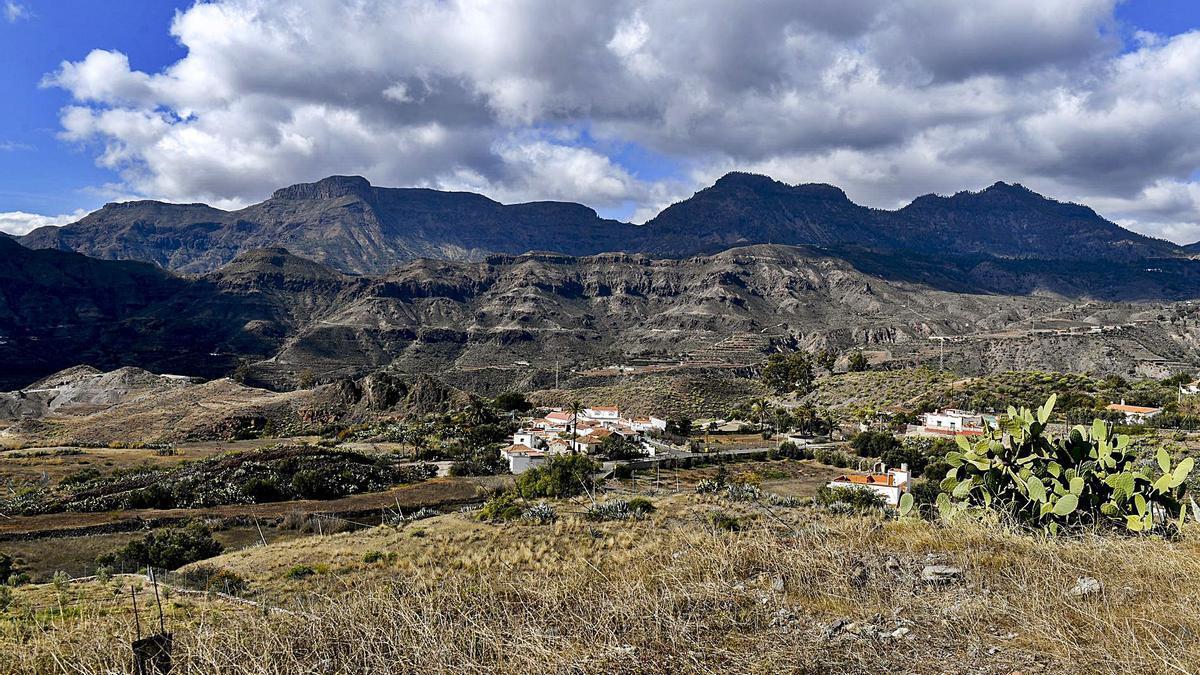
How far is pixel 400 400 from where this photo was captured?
6594 cm

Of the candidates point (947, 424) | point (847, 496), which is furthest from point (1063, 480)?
point (947, 424)

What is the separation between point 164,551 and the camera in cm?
1962

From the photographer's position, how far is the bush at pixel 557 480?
1114 inches

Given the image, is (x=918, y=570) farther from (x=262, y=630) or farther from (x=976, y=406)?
(x=976, y=406)

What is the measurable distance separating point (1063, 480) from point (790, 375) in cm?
6439

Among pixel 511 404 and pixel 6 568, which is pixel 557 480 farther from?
pixel 511 404

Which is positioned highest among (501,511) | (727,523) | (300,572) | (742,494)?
(727,523)

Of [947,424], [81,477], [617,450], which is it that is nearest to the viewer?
[81,477]

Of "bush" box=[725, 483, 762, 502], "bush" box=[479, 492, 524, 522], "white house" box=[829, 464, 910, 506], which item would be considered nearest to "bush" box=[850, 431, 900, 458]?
"white house" box=[829, 464, 910, 506]

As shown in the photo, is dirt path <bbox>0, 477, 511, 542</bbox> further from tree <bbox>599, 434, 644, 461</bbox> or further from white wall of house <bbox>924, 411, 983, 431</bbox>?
white wall of house <bbox>924, 411, 983, 431</bbox>

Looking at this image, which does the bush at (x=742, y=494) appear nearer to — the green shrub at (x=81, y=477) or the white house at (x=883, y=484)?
the white house at (x=883, y=484)

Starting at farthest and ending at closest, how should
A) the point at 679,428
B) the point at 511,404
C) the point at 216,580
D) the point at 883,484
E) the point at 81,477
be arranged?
the point at 511,404, the point at 679,428, the point at 81,477, the point at 883,484, the point at 216,580

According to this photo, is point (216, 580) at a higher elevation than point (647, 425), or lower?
higher

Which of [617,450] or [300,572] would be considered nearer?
[300,572]
